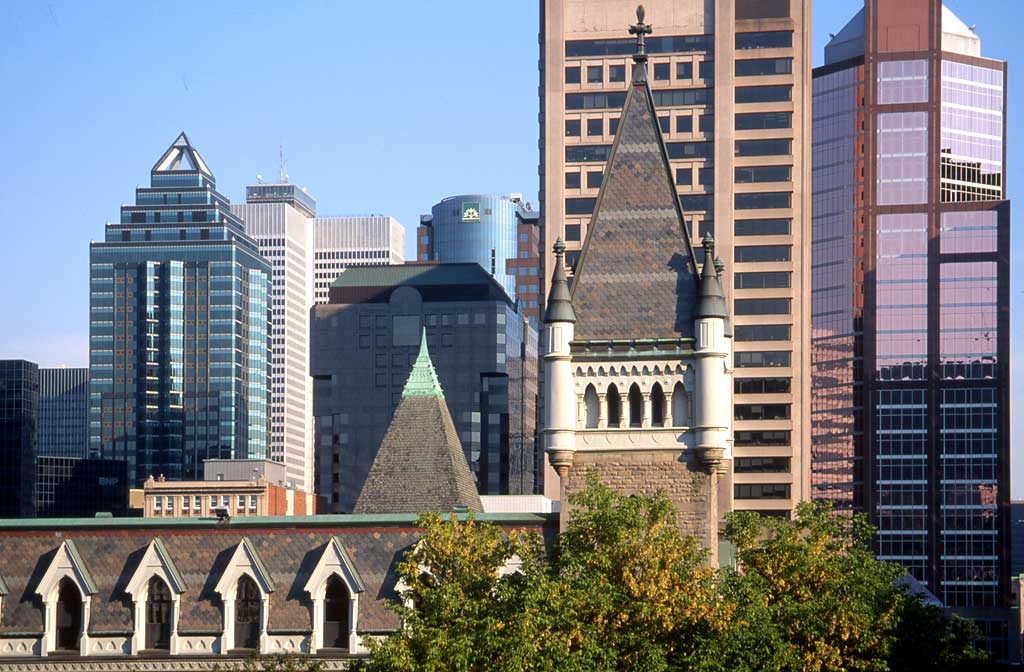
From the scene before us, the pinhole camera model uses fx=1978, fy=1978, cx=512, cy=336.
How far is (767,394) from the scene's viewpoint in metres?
170

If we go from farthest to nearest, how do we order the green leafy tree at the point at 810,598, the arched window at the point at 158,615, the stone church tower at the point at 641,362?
the arched window at the point at 158,615 → the stone church tower at the point at 641,362 → the green leafy tree at the point at 810,598

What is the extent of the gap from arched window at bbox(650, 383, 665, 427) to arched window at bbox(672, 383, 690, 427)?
0.41m

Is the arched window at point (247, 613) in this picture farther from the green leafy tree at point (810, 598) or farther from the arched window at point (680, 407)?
the green leafy tree at point (810, 598)

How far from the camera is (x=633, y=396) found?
245ft

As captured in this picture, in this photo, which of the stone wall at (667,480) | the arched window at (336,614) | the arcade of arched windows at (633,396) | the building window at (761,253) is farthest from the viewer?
the building window at (761,253)

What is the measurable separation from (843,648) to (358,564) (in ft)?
61.2

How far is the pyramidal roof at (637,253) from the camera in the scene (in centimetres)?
7519

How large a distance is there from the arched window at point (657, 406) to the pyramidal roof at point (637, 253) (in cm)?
204

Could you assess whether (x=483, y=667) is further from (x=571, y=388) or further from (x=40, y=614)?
(x=40, y=614)

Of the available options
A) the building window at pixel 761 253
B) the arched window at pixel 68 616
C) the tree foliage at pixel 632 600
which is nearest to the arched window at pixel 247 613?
the tree foliage at pixel 632 600

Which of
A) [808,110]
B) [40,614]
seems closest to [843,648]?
[40,614]

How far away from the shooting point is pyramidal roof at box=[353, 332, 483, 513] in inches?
3317

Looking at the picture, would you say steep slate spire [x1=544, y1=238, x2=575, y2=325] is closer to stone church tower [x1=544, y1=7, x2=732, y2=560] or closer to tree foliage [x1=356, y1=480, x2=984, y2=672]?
stone church tower [x1=544, y1=7, x2=732, y2=560]

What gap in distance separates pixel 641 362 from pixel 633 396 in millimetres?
1318
